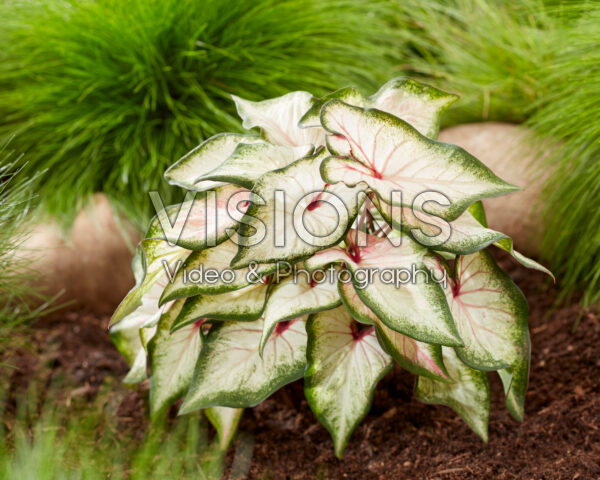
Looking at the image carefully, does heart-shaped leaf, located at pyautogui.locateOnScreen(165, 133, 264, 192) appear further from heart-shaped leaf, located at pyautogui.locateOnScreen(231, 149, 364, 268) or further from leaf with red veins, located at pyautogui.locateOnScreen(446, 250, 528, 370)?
leaf with red veins, located at pyautogui.locateOnScreen(446, 250, 528, 370)

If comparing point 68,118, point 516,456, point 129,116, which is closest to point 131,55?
point 129,116

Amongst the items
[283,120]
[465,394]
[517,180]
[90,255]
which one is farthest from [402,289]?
[90,255]

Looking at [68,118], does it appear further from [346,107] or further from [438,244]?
[438,244]

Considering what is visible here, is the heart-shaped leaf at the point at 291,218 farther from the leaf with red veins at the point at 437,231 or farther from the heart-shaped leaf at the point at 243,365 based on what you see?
the heart-shaped leaf at the point at 243,365

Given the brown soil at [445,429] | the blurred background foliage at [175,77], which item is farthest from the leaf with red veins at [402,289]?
the blurred background foliage at [175,77]

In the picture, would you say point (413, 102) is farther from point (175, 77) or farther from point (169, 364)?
point (175, 77)

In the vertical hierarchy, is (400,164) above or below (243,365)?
above

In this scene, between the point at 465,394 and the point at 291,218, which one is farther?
the point at 465,394
